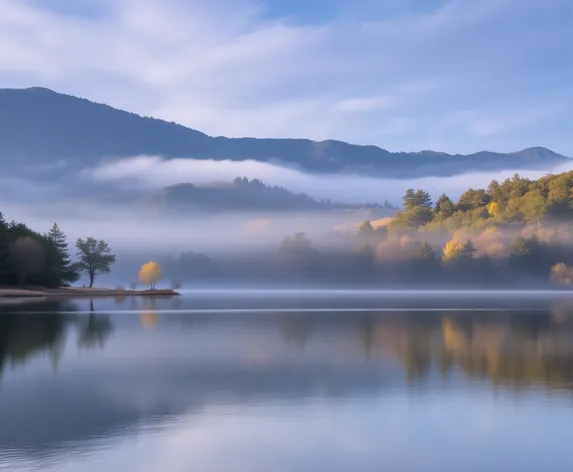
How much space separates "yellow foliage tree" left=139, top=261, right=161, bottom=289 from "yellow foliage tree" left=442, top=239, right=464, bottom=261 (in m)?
76.6

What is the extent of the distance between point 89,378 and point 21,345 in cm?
1319

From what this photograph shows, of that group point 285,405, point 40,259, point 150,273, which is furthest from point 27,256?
point 285,405

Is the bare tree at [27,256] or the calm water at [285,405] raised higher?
the bare tree at [27,256]

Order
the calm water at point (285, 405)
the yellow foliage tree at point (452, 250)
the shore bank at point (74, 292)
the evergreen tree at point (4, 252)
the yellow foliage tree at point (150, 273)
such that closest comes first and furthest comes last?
the calm water at point (285, 405) < the evergreen tree at point (4, 252) < the shore bank at point (74, 292) < the yellow foliage tree at point (150, 273) < the yellow foliage tree at point (452, 250)

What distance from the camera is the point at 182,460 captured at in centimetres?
1711

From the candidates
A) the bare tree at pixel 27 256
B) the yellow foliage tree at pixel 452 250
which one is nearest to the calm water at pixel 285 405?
the bare tree at pixel 27 256

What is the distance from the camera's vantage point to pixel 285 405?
23.4m

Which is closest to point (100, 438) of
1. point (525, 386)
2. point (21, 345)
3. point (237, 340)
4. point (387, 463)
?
point (387, 463)

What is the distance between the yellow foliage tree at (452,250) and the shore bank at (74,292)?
74277mm

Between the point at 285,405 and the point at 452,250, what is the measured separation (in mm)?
172981

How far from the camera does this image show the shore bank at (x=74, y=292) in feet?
370

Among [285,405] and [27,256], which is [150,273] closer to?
[27,256]

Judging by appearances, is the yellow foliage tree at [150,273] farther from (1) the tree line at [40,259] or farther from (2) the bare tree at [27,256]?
(2) the bare tree at [27,256]

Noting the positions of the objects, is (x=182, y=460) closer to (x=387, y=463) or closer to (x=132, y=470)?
(x=132, y=470)
